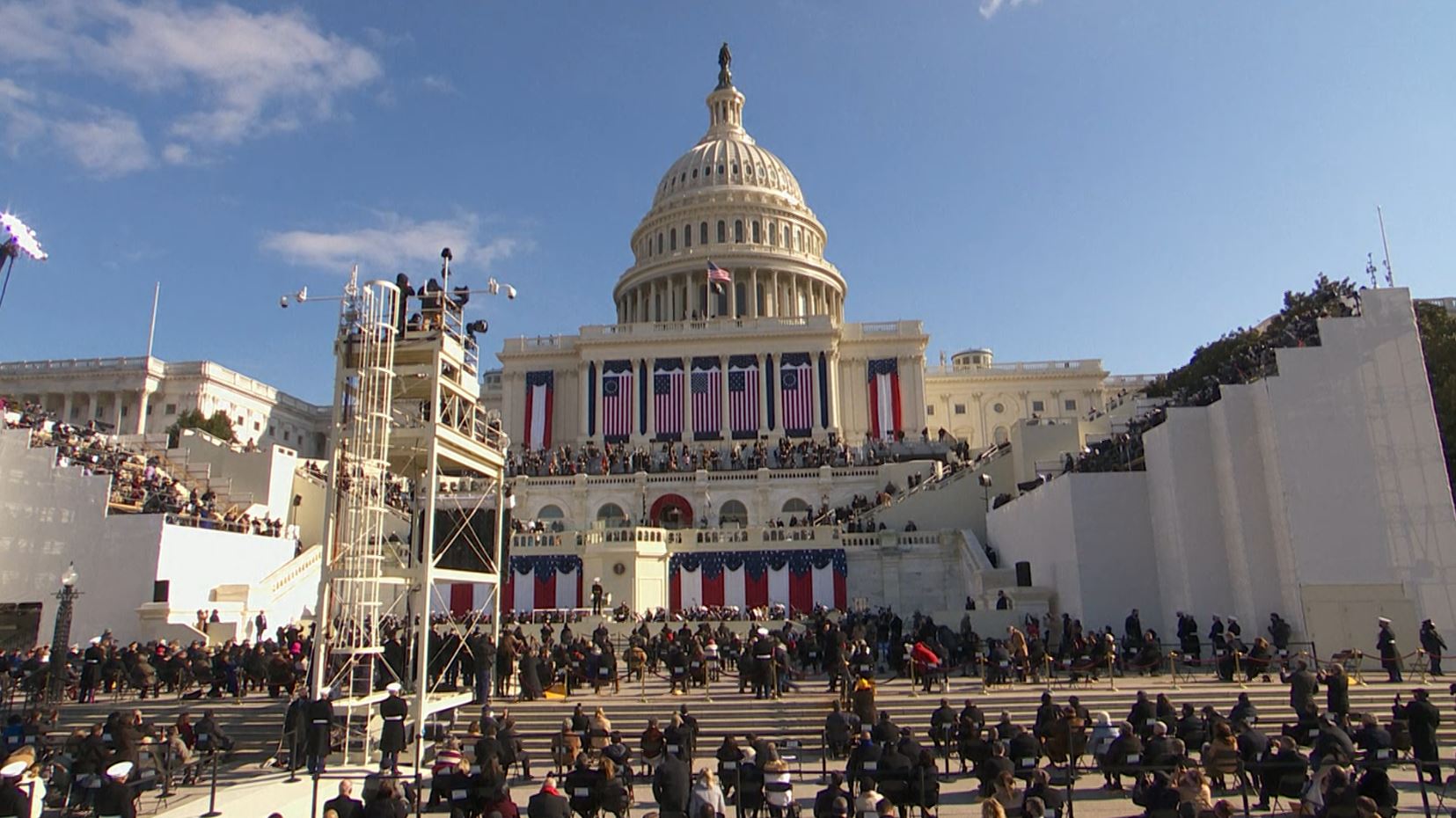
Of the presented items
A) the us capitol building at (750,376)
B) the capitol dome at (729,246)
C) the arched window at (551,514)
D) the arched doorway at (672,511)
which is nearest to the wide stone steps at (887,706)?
the arched doorway at (672,511)

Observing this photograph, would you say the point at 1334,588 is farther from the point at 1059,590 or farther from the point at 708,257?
the point at 708,257

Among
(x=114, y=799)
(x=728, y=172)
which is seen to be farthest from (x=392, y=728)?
(x=728, y=172)

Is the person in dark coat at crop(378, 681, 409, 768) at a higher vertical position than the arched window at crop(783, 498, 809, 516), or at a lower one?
lower

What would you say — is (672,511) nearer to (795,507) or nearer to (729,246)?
(795,507)

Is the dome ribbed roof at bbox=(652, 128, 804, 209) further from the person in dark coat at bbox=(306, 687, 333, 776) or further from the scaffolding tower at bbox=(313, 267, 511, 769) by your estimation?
the person in dark coat at bbox=(306, 687, 333, 776)

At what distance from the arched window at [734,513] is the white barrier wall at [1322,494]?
95.9 ft

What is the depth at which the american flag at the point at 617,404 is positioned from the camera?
7600cm

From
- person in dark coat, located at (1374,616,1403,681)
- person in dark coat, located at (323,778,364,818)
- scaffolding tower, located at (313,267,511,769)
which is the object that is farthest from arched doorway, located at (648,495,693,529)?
person in dark coat, located at (323,778,364,818)

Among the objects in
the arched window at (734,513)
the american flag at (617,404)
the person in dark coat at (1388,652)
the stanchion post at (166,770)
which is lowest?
the stanchion post at (166,770)

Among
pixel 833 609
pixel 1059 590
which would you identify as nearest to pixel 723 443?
pixel 833 609

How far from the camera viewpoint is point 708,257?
95688 millimetres

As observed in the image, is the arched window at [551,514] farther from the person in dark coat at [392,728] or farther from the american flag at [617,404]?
the person in dark coat at [392,728]

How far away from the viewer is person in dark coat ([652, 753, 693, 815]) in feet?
40.6

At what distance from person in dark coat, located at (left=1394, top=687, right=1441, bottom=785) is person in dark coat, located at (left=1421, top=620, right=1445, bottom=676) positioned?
426 inches
